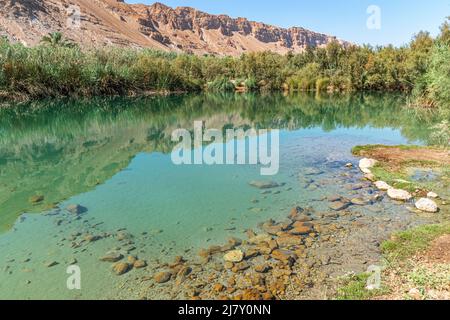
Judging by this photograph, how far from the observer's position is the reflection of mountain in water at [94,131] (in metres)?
14.6

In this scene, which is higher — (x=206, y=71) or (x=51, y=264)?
(x=206, y=71)

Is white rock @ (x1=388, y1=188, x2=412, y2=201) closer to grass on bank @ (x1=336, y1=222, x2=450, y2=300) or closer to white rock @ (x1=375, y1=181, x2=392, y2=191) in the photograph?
white rock @ (x1=375, y1=181, x2=392, y2=191)

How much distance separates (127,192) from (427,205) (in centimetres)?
1050

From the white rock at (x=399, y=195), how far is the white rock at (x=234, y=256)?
20.7 ft

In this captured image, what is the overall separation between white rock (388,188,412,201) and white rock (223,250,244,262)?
20.7 feet

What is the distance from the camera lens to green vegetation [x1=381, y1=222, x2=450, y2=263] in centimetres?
797

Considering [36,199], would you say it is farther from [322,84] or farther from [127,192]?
[322,84]

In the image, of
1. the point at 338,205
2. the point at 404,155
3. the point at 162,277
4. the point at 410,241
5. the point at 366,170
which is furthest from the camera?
the point at 404,155

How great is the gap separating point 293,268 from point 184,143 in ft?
54.9

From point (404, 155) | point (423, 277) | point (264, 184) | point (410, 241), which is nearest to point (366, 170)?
point (404, 155)

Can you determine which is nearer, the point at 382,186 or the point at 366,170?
the point at 382,186

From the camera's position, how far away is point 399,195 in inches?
456

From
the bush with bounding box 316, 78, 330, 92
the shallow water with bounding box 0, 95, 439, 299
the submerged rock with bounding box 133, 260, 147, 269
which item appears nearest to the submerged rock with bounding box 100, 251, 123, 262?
the shallow water with bounding box 0, 95, 439, 299

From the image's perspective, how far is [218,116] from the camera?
124 feet
